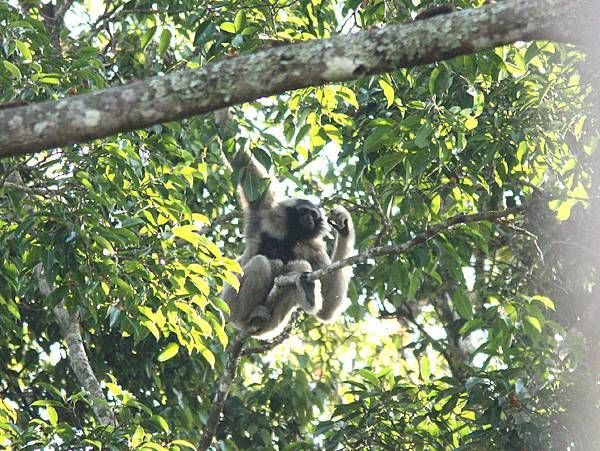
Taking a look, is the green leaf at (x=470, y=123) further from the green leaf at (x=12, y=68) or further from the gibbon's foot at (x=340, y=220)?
the green leaf at (x=12, y=68)

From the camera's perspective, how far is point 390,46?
4594 millimetres

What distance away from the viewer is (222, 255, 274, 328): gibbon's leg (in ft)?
34.0

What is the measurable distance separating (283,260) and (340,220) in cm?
116

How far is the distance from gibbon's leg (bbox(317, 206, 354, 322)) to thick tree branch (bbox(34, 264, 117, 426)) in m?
2.80

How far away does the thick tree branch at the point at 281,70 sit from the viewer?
14.3 feet

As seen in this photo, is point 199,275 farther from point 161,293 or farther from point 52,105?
point 52,105

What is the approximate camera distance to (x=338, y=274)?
34.4 feet

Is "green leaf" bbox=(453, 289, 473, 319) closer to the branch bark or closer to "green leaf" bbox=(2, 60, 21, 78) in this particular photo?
the branch bark

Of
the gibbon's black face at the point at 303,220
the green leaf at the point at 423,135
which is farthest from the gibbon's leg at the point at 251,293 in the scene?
the green leaf at the point at 423,135

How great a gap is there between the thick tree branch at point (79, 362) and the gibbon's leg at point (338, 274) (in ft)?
9.18

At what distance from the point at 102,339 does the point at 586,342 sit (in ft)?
17.6

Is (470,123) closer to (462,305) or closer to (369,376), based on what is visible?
(462,305)

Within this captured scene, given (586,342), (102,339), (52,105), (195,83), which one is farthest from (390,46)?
(102,339)

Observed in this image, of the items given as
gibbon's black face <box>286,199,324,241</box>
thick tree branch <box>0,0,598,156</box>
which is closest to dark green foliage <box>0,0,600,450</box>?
gibbon's black face <box>286,199,324,241</box>
